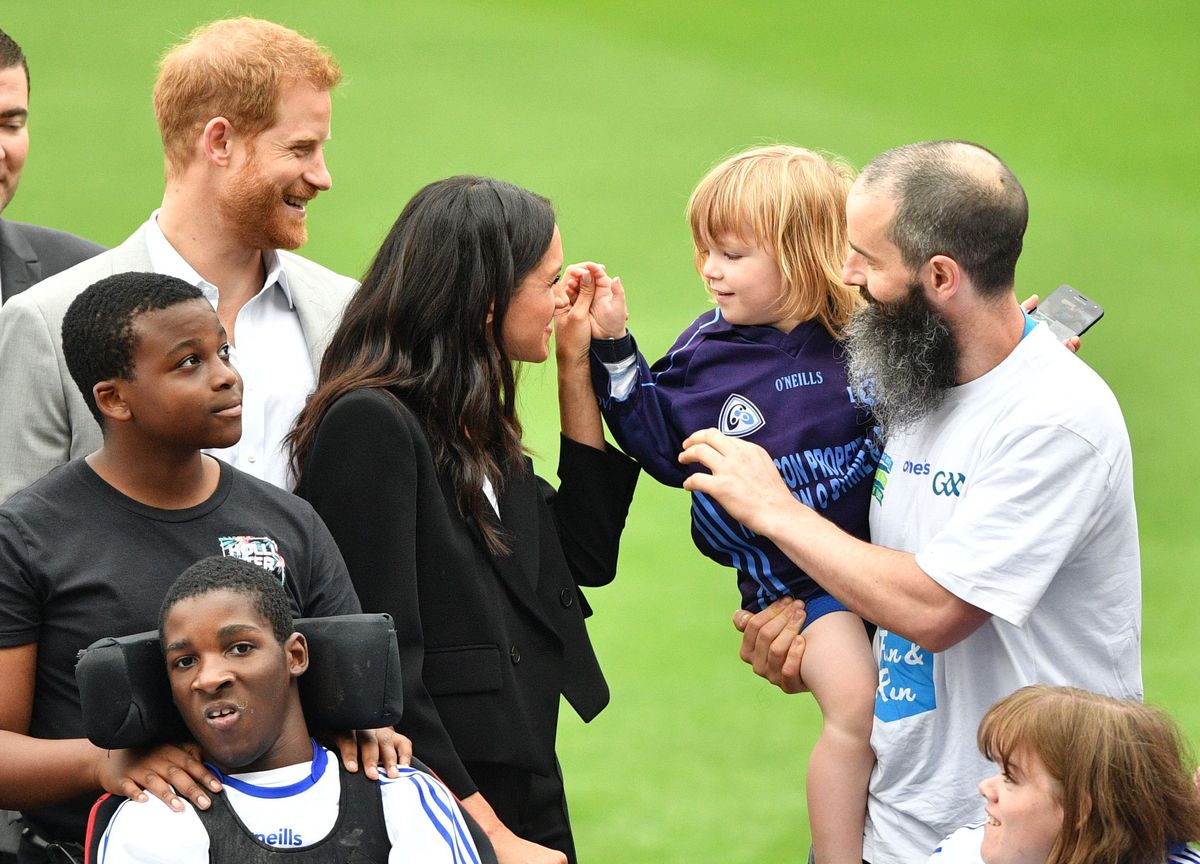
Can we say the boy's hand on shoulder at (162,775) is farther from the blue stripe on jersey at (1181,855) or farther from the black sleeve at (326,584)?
the blue stripe on jersey at (1181,855)

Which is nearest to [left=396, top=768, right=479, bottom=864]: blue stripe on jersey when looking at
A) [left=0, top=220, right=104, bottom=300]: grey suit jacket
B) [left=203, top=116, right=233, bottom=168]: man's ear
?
[left=203, top=116, right=233, bottom=168]: man's ear

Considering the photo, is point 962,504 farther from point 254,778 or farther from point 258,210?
point 258,210

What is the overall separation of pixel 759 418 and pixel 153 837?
1421 millimetres

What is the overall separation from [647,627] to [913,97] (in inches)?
169

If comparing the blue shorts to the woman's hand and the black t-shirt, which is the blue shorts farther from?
the black t-shirt

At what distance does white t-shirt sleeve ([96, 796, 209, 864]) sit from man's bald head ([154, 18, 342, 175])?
58.3 inches

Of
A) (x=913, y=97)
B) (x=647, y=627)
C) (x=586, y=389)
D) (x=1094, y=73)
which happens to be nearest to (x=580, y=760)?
(x=647, y=627)

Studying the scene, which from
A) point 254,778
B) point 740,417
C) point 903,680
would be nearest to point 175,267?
point 740,417

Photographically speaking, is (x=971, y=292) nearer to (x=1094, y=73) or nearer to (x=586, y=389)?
(x=586, y=389)

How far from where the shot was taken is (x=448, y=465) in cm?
270

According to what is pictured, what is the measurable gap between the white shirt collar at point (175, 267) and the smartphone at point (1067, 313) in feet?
4.85

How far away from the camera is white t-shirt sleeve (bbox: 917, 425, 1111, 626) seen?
253cm

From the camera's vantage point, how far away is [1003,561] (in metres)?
2.53

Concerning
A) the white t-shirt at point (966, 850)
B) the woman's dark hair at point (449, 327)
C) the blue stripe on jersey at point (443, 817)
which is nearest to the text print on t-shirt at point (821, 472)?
the woman's dark hair at point (449, 327)
